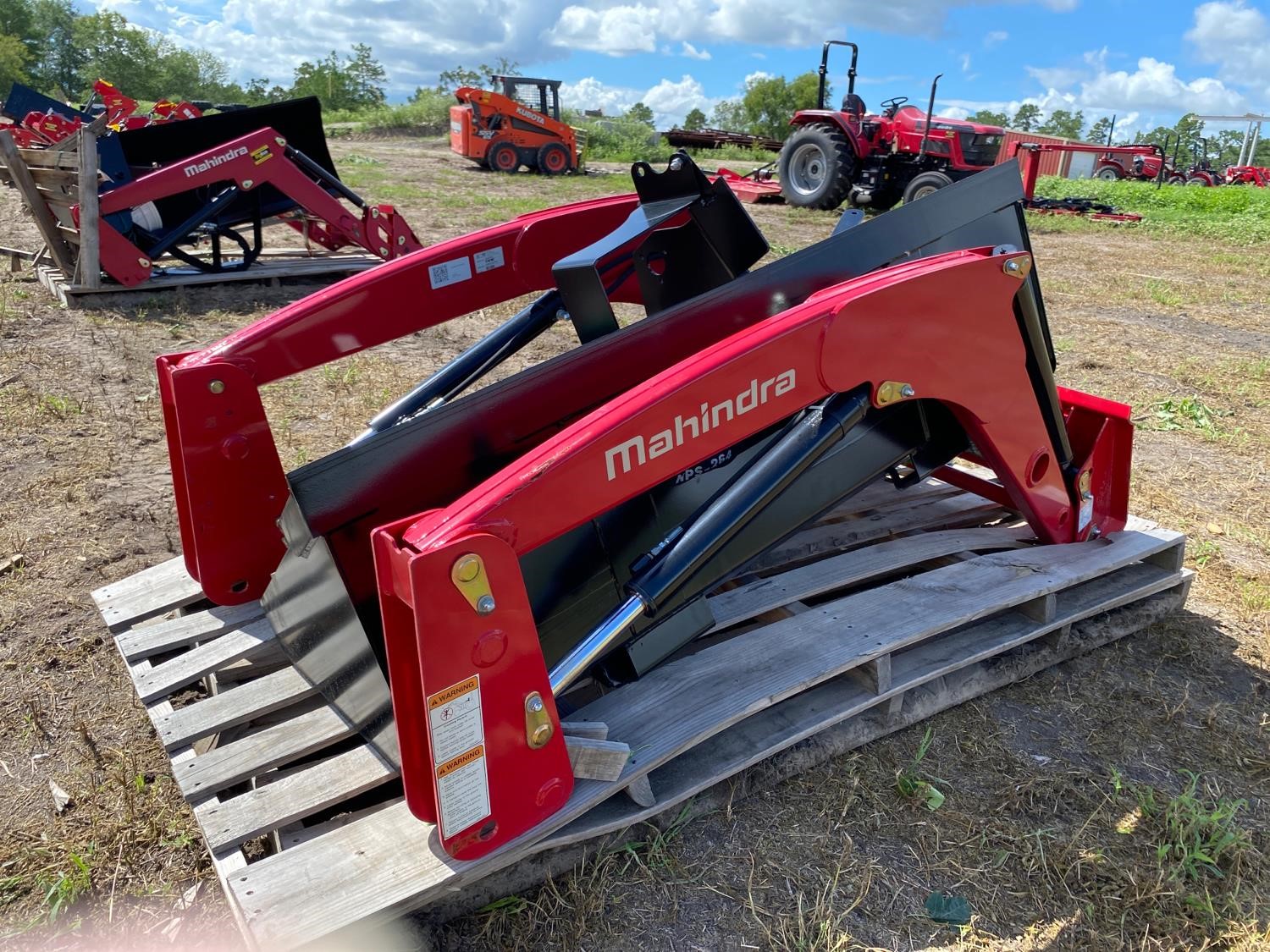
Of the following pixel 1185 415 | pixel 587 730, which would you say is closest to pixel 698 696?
pixel 587 730

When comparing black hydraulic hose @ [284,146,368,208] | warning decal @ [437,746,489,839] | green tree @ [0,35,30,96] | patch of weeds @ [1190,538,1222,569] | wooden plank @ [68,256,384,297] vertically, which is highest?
green tree @ [0,35,30,96]

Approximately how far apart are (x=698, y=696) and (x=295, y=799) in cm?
98

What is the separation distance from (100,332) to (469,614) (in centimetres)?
642

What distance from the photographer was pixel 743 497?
2055mm

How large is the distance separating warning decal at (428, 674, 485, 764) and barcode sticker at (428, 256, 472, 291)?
1602 mm

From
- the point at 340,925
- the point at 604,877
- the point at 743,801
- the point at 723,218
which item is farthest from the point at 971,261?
the point at 340,925

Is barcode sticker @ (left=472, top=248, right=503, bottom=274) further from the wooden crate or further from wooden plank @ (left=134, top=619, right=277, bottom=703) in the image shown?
the wooden crate

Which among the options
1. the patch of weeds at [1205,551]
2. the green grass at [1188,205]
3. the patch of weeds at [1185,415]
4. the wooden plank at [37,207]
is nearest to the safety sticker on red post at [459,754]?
the patch of weeds at [1205,551]

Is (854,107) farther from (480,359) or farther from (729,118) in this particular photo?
(729,118)

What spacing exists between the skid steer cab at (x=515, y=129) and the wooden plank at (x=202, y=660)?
61.0 ft

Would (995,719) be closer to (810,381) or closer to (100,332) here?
(810,381)

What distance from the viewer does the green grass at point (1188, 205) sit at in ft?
50.2

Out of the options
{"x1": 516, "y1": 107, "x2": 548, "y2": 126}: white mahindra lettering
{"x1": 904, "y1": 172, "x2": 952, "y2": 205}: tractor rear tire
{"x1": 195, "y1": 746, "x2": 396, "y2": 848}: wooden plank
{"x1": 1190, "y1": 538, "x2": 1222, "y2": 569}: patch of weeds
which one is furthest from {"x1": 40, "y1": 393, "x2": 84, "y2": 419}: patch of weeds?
{"x1": 516, "y1": 107, "x2": 548, "y2": 126}: white mahindra lettering

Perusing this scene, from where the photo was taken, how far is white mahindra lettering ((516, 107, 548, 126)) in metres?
19.7
